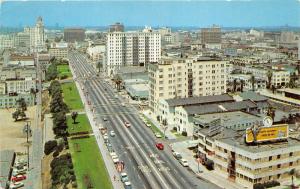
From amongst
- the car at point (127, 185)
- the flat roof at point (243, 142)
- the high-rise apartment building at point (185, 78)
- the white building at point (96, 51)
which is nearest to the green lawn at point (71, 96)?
the high-rise apartment building at point (185, 78)

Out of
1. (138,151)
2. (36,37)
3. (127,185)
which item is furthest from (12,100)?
(36,37)

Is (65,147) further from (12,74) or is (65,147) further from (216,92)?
(12,74)

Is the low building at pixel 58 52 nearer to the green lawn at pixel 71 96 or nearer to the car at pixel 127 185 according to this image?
the green lawn at pixel 71 96

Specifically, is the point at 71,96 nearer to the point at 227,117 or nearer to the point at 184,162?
the point at 227,117

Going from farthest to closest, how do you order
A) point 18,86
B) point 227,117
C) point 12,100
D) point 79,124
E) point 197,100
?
point 18,86 < point 12,100 < point 79,124 < point 197,100 < point 227,117

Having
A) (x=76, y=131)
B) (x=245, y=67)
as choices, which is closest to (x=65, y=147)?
(x=76, y=131)

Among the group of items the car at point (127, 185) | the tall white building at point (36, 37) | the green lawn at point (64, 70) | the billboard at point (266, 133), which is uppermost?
the tall white building at point (36, 37)

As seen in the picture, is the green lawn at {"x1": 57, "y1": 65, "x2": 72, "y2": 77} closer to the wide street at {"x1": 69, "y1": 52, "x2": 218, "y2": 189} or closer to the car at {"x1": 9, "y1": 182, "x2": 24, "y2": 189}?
the wide street at {"x1": 69, "y1": 52, "x2": 218, "y2": 189}
